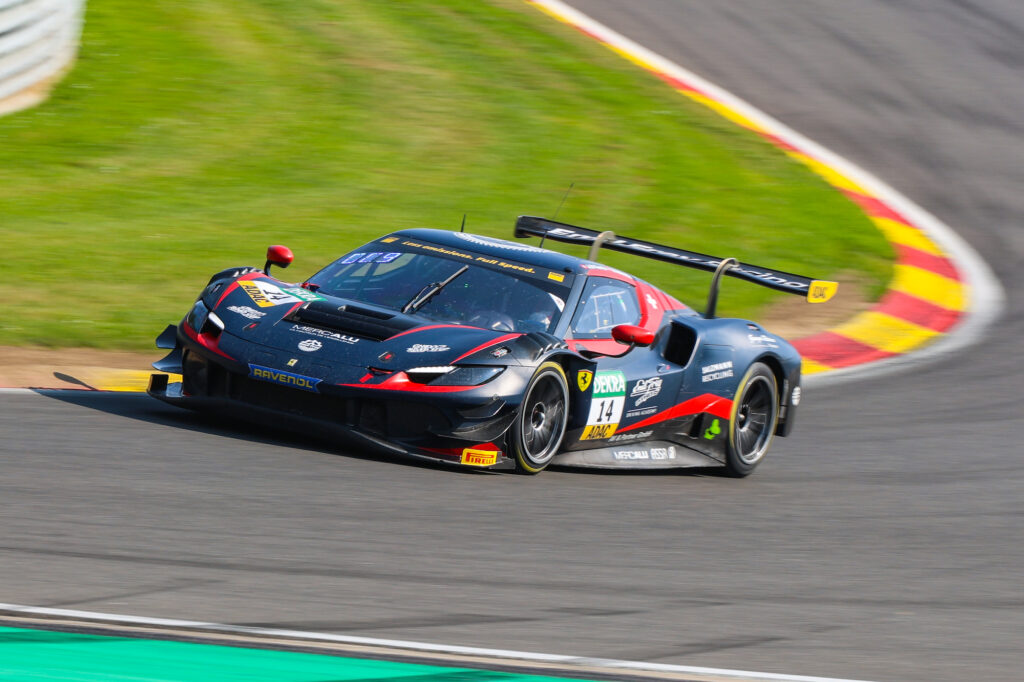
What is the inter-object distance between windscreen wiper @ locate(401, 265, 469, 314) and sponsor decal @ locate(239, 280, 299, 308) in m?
0.59

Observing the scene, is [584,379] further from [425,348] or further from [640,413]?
[425,348]

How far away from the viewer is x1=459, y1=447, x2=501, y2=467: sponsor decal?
6730 millimetres

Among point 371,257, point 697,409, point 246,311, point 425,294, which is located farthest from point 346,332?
point 697,409

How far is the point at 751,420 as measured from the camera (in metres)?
8.61

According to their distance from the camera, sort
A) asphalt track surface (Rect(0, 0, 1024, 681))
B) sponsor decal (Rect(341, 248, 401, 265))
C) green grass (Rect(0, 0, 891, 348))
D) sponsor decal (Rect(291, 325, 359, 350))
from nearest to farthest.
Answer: asphalt track surface (Rect(0, 0, 1024, 681)) < sponsor decal (Rect(291, 325, 359, 350)) < sponsor decal (Rect(341, 248, 401, 265)) < green grass (Rect(0, 0, 891, 348))

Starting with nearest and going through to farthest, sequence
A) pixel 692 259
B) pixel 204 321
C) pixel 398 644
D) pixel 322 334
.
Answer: pixel 398 644 → pixel 322 334 → pixel 204 321 → pixel 692 259

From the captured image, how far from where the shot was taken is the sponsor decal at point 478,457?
6.73m

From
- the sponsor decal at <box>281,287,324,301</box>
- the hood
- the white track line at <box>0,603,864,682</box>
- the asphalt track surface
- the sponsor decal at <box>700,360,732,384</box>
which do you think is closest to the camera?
the white track line at <box>0,603,864,682</box>

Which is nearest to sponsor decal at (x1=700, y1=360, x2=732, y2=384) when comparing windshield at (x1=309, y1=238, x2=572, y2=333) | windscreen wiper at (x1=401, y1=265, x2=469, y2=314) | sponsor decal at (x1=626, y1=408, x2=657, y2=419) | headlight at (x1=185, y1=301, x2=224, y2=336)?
sponsor decal at (x1=626, y1=408, x2=657, y2=419)

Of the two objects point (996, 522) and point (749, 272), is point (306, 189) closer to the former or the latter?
point (749, 272)

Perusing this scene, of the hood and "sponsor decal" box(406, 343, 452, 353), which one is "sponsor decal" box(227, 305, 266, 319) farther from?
"sponsor decal" box(406, 343, 452, 353)

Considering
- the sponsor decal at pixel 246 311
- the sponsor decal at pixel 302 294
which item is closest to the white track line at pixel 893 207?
the sponsor decal at pixel 302 294

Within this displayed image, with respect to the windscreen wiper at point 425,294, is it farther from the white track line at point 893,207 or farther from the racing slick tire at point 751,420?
the white track line at point 893,207

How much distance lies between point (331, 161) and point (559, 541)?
956 cm
